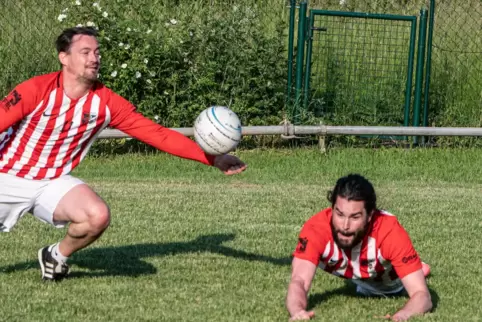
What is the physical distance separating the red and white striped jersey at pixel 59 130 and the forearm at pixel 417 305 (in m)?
1.59

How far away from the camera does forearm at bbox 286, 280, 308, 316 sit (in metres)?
5.55

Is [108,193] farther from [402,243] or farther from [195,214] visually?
[402,243]

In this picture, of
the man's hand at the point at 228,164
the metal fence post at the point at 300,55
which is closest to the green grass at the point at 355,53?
the metal fence post at the point at 300,55

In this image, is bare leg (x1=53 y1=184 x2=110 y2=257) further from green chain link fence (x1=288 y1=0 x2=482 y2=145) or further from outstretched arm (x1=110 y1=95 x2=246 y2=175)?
green chain link fence (x1=288 y1=0 x2=482 y2=145)

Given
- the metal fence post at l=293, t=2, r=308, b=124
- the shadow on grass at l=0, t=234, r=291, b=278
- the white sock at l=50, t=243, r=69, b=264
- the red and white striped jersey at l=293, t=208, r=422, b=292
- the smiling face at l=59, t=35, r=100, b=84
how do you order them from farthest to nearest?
1. the metal fence post at l=293, t=2, r=308, b=124
2. the shadow on grass at l=0, t=234, r=291, b=278
3. the white sock at l=50, t=243, r=69, b=264
4. the smiling face at l=59, t=35, r=100, b=84
5. the red and white striped jersey at l=293, t=208, r=422, b=292

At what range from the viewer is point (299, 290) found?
5.59 meters

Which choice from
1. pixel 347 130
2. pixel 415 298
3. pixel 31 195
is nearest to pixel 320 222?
pixel 415 298

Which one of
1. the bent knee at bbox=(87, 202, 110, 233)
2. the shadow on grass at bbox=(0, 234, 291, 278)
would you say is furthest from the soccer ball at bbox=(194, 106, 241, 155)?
the shadow on grass at bbox=(0, 234, 291, 278)

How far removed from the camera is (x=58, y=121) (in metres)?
6.45

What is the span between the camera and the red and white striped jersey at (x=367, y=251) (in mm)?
5695

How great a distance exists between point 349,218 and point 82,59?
6.84ft

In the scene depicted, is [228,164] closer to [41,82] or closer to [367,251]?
[367,251]

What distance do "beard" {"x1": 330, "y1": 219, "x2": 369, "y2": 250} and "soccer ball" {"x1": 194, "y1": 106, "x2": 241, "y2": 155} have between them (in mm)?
890

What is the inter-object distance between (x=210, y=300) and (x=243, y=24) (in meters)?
6.97
